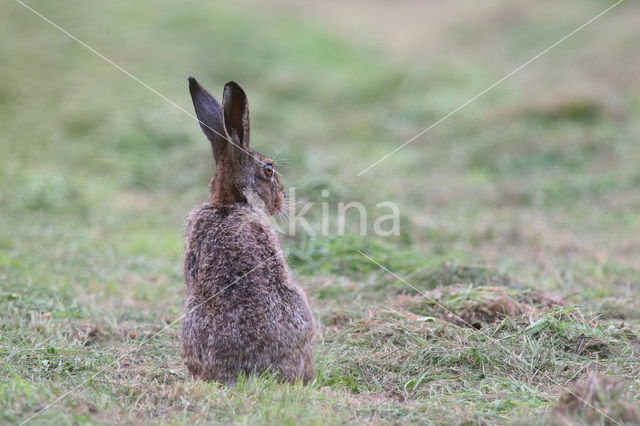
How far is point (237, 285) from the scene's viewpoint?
441 centimetres

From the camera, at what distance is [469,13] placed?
75.2 feet

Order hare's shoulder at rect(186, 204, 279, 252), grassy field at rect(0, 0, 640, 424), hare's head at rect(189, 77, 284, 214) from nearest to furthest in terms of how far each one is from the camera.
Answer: grassy field at rect(0, 0, 640, 424) < hare's shoulder at rect(186, 204, 279, 252) < hare's head at rect(189, 77, 284, 214)

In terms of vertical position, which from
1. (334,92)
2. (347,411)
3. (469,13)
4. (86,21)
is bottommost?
(347,411)

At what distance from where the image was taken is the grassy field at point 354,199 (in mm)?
4391

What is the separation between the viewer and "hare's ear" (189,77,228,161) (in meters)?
5.07

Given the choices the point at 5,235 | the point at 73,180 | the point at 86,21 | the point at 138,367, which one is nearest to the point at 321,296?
the point at 138,367

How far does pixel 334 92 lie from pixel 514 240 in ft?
29.6

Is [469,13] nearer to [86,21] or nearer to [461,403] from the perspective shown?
[86,21]

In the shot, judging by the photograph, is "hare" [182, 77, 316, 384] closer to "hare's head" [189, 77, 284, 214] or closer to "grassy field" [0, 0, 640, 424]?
"hare's head" [189, 77, 284, 214]

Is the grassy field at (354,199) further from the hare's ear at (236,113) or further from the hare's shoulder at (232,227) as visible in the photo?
the hare's ear at (236,113)

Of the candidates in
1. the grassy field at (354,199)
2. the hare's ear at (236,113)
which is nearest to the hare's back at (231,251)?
the hare's ear at (236,113)

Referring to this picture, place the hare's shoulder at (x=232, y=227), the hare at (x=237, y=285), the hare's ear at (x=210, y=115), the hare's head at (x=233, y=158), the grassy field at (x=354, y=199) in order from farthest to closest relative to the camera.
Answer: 1. the hare's ear at (x=210, y=115)
2. the hare's head at (x=233, y=158)
3. the hare's shoulder at (x=232, y=227)
4. the grassy field at (x=354, y=199)
5. the hare at (x=237, y=285)

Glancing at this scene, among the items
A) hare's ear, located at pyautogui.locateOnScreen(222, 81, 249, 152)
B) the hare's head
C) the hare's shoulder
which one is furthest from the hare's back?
hare's ear, located at pyautogui.locateOnScreen(222, 81, 249, 152)

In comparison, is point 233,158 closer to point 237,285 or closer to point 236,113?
point 236,113
